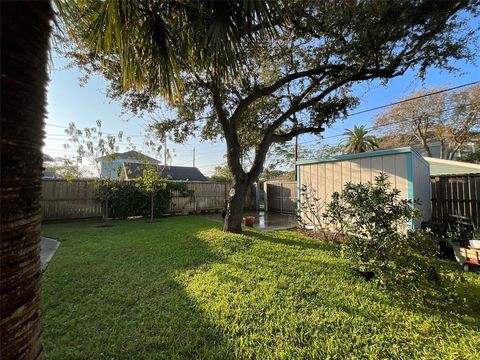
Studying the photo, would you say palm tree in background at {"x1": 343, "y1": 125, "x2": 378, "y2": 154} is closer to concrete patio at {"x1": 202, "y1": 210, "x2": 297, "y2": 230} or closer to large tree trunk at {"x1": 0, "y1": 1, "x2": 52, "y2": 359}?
concrete patio at {"x1": 202, "y1": 210, "x2": 297, "y2": 230}

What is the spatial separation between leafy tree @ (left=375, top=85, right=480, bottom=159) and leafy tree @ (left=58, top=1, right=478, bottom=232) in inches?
543

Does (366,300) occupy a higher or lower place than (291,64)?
lower

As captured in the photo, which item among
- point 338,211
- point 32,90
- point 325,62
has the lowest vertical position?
point 338,211

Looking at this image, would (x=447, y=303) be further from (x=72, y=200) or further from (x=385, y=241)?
(x=72, y=200)

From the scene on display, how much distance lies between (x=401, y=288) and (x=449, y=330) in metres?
0.62

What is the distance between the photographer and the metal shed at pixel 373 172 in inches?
226

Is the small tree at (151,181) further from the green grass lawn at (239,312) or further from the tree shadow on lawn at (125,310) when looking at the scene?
the green grass lawn at (239,312)

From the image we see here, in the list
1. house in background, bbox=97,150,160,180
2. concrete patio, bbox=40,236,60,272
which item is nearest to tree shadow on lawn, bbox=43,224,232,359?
concrete patio, bbox=40,236,60,272

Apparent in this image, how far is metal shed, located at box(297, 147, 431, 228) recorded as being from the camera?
5.75m

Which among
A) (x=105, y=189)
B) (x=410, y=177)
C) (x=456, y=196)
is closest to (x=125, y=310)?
(x=410, y=177)

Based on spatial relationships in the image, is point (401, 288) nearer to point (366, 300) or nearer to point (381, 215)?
point (366, 300)

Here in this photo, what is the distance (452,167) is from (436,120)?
338 inches

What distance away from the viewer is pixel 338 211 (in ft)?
14.9

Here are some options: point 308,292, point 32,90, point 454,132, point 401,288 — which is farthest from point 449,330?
point 454,132
